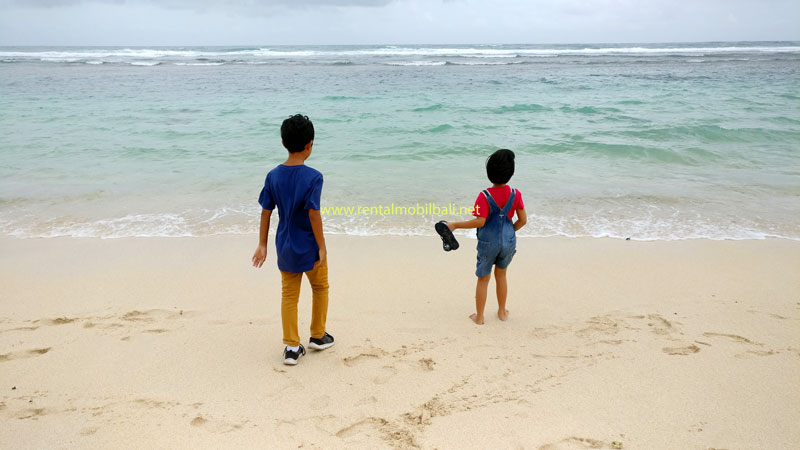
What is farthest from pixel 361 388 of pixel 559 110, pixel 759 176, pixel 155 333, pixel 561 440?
pixel 559 110

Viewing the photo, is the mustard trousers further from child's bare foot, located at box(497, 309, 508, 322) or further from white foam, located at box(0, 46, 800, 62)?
white foam, located at box(0, 46, 800, 62)

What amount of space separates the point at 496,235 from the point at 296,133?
1548mm

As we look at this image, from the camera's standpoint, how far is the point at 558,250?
514 centimetres

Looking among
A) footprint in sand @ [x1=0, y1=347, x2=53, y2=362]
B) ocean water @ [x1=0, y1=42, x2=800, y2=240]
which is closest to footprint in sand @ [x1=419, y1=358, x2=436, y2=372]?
footprint in sand @ [x1=0, y1=347, x2=53, y2=362]

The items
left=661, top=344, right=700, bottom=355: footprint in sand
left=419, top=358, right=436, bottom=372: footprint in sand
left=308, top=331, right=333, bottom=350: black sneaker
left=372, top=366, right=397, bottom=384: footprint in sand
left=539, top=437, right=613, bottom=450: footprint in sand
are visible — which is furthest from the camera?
left=308, top=331, right=333, bottom=350: black sneaker

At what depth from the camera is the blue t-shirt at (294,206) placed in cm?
279

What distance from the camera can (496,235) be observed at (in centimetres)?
345

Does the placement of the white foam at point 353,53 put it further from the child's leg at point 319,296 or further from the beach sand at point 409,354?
the child's leg at point 319,296

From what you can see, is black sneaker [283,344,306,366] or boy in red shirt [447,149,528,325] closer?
black sneaker [283,344,306,366]

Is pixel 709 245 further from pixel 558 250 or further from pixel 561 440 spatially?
pixel 561 440

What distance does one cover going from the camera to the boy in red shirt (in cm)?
329

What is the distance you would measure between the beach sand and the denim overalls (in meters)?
0.53

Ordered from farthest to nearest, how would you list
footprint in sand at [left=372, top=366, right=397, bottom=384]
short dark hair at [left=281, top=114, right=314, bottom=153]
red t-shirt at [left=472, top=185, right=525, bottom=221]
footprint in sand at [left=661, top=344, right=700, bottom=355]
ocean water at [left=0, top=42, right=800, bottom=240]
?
ocean water at [left=0, top=42, right=800, bottom=240] < red t-shirt at [left=472, top=185, right=525, bottom=221] < footprint in sand at [left=661, top=344, right=700, bottom=355] < footprint in sand at [left=372, top=366, right=397, bottom=384] < short dark hair at [left=281, top=114, right=314, bottom=153]

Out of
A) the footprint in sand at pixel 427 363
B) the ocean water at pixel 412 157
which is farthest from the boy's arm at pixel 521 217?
the ocean water at pixel 412 157
